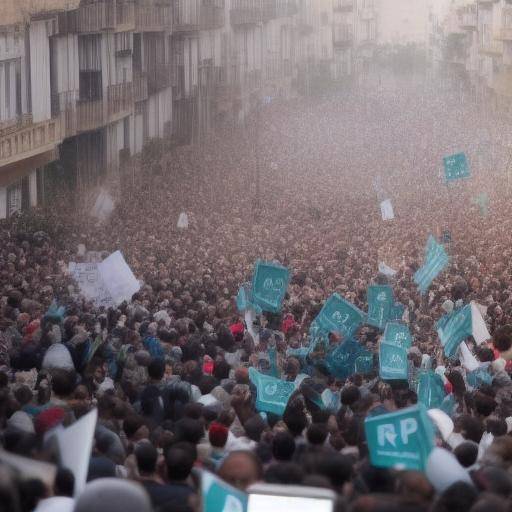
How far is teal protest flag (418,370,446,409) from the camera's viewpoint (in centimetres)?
934

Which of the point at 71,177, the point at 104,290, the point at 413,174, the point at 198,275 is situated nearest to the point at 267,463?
the point at 104,290

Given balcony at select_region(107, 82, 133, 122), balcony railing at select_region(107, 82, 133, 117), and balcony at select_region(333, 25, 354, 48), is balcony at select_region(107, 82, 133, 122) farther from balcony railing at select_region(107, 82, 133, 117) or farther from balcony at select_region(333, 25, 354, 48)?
balcony at select_region(333, 25, 354, 48)

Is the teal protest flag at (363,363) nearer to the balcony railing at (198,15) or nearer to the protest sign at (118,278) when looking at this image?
the protest sign at (118,278)

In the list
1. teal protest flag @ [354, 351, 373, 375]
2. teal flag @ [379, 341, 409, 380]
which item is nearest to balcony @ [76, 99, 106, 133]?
teal protest flag @ [354, 351, 373, 375]

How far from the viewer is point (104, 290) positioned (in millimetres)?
14055

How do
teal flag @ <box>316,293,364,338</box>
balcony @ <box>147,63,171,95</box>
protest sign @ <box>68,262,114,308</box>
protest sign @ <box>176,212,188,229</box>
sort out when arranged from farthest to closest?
balcony @ <box>147,63,171,95</box>
protest sign @ <box>176,212,188,229</box>
protest sign @ <box>68,262,114,308</box>
teal flag @ <box>316,293,364,338</box>

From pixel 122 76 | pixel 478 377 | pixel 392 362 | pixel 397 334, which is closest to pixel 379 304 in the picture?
pixel 397 334

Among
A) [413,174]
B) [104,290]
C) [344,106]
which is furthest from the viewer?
[344,106]

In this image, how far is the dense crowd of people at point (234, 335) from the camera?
5.67m

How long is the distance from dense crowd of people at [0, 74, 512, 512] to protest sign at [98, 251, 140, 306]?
0.13 metres

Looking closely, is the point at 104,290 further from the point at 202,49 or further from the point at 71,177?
the point at 202,49

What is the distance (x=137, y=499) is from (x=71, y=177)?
65.4 feet

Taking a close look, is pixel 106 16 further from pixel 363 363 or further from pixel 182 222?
pixel 363 363

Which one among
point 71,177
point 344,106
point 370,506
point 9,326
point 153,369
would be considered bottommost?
point 344,106
